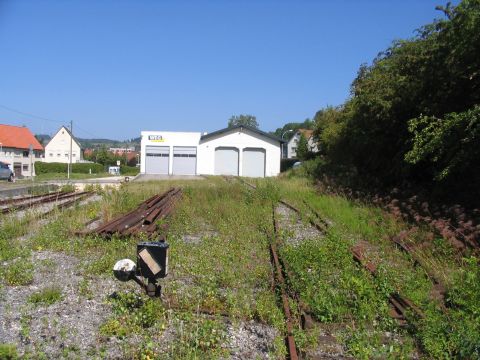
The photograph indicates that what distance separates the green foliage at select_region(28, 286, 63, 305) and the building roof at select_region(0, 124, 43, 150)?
7136 cm

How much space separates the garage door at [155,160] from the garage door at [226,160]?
20.0ft

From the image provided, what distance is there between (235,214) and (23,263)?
6.26m

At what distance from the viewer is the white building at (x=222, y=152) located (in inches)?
2083

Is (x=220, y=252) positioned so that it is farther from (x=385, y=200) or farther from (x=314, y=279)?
(x=385, y=200)

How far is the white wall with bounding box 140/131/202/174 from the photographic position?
53.7 metres

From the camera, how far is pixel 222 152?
53.4 metres

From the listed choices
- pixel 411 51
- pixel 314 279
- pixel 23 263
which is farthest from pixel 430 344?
pixel 411 51

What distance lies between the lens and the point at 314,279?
19.9ft

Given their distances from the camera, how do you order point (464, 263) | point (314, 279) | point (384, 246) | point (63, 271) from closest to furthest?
point (314, 279), point (63, 271), point (464, 263), point (384, 246)

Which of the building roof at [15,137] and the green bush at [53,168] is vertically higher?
the building roof at [15,137]

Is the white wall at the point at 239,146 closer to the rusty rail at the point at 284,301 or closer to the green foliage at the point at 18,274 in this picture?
the rusty rail at the point at 284,301

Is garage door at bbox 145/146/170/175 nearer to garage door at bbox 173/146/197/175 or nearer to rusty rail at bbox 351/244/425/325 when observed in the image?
garage door at bbox 173/146/197/175

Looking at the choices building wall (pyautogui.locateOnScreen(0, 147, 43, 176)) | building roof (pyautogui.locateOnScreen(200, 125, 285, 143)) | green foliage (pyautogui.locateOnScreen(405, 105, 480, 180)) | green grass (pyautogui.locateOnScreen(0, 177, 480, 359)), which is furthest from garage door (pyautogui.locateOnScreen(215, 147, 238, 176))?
green grass (pyautogui.locateOnScreen(0, 177, 480, 359))

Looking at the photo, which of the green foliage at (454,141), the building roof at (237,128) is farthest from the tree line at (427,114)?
the building roof at (237,128)
